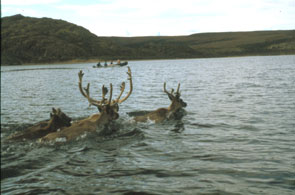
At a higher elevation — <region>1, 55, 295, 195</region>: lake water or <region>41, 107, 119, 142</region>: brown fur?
<region>41, 107, 119, 142</region>: brown fur

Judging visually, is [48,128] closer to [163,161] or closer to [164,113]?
[163,161]

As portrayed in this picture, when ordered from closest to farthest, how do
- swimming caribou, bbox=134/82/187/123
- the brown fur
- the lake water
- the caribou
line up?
the lake water, the brown fur, the caribou, swimming caribou, bbox=134/82/187/123

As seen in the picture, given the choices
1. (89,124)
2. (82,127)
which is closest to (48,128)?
(82,127)

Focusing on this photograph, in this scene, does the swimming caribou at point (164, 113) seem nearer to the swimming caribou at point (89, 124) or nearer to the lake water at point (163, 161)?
the lake water at point (163, 161)

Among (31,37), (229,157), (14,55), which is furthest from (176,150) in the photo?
(31,37)

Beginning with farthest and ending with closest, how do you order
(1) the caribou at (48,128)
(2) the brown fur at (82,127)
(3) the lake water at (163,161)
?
(1) the caribou at (48,128), (2) the brown fur at (82,127), (3) the lake water at (163,161)

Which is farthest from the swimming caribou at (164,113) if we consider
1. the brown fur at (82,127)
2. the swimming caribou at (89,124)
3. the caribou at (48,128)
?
the caribou at (48,128)

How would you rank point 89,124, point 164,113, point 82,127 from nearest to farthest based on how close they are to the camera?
point 82,127 < point 89,124 < point 164,113

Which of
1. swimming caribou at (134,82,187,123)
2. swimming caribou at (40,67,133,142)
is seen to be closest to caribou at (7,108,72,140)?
swimming caribou at (40,67,133,142)

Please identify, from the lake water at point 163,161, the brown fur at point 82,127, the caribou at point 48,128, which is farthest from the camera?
the caribou at point 48,128

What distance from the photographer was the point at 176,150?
9.12m

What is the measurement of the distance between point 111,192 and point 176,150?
3.52 m

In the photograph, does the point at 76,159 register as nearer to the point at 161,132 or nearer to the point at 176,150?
the point at 176,150

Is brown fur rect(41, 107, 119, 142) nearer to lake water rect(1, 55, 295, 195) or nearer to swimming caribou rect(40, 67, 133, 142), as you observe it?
swimming caribou rect(40, 67, 133, 142)
